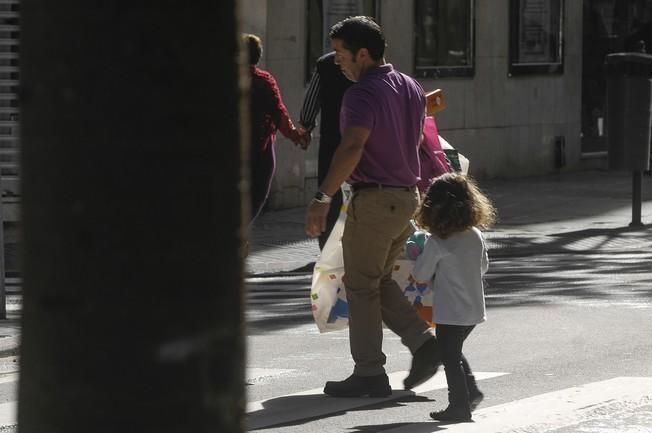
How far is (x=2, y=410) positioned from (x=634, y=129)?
1086cm

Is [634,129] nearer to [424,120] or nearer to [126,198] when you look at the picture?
[424,120]

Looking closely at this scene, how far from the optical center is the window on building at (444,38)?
19.9 m

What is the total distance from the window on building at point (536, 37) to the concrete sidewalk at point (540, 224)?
5.16 feet

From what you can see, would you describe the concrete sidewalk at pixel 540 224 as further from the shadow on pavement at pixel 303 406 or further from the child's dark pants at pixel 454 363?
the child's dark pants at pixel 454 363

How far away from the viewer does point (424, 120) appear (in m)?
7.25

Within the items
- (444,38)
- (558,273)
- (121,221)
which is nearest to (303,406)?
(121,221)

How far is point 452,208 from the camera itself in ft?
20.9

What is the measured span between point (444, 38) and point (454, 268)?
14344mm

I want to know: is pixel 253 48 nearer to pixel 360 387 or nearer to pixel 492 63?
pixel 360 387

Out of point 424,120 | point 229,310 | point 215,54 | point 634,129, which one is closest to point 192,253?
point 229,310

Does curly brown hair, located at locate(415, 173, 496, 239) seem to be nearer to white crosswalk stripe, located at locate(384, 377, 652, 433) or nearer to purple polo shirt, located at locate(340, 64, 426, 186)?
purple polo shirt, located at locate(340, 64, 426, 186)

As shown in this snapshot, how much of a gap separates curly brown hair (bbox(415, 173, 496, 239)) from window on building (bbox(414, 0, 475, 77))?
13.4 metres

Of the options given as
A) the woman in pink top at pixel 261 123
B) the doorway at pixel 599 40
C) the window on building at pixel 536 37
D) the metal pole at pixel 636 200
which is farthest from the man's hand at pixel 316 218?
the doorway at pixel 599 40

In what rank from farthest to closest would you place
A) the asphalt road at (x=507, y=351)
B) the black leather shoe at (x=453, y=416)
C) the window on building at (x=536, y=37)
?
the window on building at (x=536, y=37) → the asphalt road at (x=507, y=351) → the black leather shoe at (x=453, y=416)
